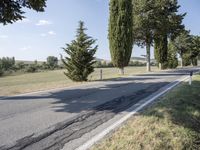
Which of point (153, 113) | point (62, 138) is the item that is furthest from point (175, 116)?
Answer: point (62, 138)

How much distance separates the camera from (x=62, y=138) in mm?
6117

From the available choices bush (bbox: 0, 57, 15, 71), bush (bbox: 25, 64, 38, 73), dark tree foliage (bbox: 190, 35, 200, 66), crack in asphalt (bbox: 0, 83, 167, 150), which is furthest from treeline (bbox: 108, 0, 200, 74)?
bush (bbox: 0, 57, 15, 71)

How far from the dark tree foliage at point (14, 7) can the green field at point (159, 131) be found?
716 centimetres

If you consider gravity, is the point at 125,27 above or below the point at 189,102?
above

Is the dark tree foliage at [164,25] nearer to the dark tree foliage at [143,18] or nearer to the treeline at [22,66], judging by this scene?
the dark tree foliage at [143,18]

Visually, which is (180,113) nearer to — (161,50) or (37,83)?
(37,83)

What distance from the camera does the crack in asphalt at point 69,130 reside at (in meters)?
5.66

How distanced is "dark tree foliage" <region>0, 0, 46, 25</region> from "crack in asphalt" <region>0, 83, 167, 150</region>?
6.07 meters

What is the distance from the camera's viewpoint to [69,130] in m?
6.75

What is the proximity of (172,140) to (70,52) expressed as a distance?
55.8ft

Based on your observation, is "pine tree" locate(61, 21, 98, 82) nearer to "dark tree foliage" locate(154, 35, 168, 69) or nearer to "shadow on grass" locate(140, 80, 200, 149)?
"shadow on grass" locate(140, 80, 200, 149)

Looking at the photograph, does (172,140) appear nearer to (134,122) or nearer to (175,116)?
(134,122)

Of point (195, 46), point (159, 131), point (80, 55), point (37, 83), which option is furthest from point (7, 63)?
point (159, 131)

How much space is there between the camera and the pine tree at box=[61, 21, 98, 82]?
2244 centimetres
